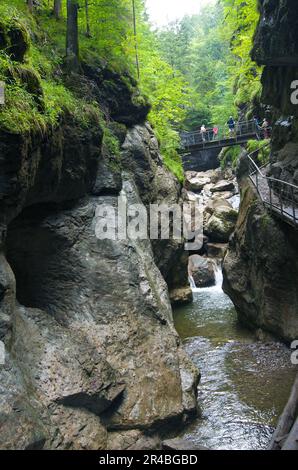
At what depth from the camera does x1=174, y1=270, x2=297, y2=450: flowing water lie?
8.50 meters

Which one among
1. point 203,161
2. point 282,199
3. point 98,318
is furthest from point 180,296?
point 203,161

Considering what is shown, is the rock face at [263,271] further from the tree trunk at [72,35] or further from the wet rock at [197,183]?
the wet rock at [197,183]

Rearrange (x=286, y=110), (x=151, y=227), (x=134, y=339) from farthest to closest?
(x=151, y=227)
(x=286, y=110)
(x=134, y=339)

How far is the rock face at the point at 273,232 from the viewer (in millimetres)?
11531

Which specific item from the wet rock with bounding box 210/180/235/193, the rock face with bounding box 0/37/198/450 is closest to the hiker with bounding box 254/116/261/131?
the wet rock with bounding box 210/180/235/193

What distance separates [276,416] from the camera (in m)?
8.89

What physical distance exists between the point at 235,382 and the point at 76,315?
477cm

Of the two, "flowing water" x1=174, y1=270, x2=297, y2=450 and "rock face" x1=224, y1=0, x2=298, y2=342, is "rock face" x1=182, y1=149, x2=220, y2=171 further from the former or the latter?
"flowing water" x1=174, y1=270, x2=297, y2=450

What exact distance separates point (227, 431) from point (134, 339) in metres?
2.76

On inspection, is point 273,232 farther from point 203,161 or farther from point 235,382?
point 203,161

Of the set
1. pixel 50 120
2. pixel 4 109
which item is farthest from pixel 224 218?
pixel 4 109

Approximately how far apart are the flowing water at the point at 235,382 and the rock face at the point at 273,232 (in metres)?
0.98

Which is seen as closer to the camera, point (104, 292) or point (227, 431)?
point (227, 431)

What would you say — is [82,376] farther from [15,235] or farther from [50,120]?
[50,120]
